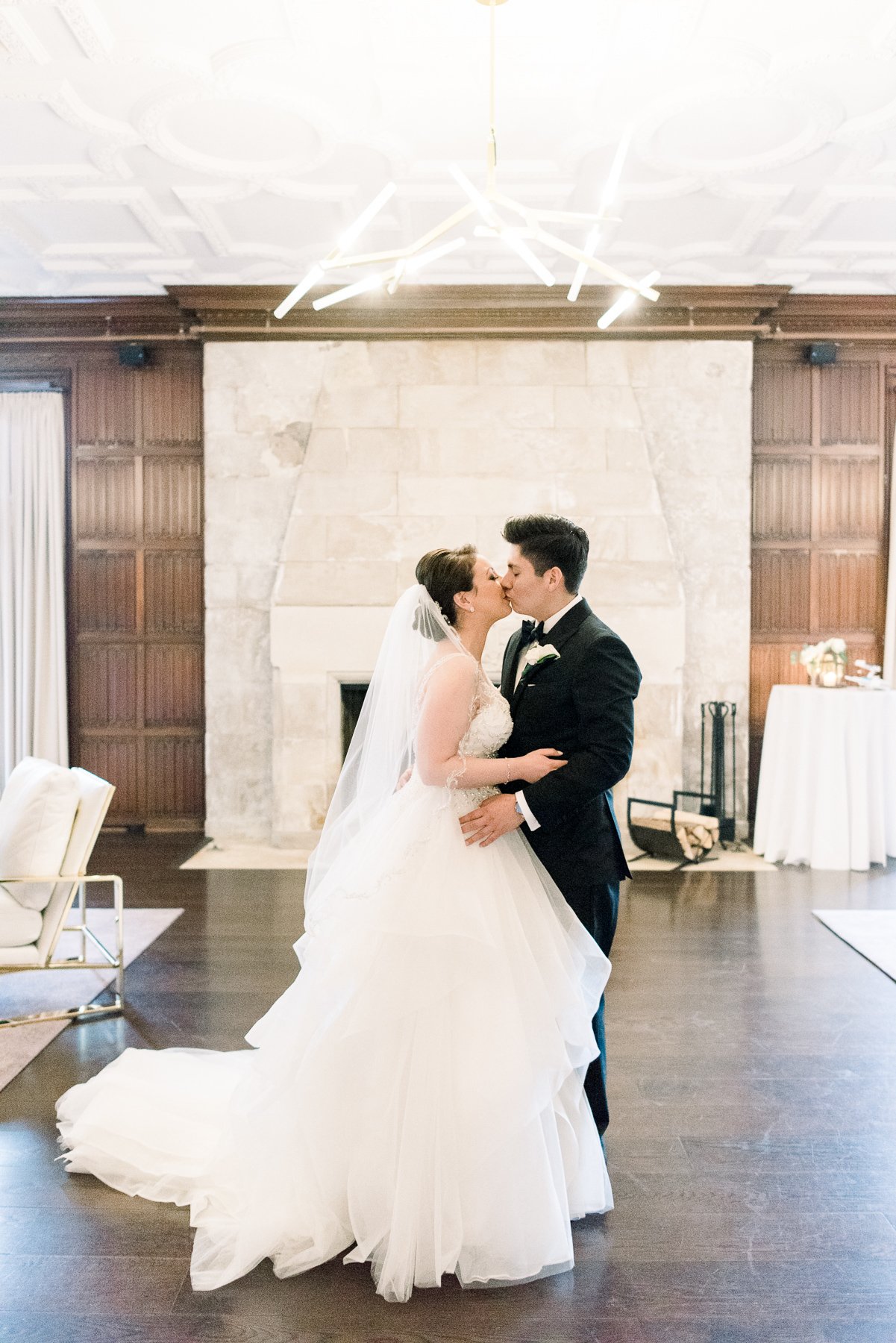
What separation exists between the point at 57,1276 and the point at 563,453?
17.9ft

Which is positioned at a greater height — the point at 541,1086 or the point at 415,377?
the point at 415,377

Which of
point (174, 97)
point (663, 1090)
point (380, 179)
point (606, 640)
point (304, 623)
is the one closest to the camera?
point (606, 640)

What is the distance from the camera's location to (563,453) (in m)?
6.39

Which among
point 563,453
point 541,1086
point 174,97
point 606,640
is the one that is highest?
point 174,97

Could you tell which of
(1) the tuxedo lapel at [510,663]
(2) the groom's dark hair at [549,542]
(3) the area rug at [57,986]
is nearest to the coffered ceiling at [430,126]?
(2) the groom's dark hair at [549,542]

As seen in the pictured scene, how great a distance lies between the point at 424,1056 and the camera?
2.04 m

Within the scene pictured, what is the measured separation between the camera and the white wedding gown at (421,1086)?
6.52 feet

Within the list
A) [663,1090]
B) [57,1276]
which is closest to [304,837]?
[663,1090]

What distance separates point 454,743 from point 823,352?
5604 mm

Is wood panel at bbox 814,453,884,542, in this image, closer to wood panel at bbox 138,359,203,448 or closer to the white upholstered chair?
wood panel at bbox 138,359,203,448

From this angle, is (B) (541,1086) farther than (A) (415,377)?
No

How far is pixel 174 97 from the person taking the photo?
152 inches

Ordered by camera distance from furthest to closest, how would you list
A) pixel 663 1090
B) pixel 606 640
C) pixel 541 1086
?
pixel 663 1090 < pixel 606 640 < pixel 541 1086

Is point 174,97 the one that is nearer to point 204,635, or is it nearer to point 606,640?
point 606,640
